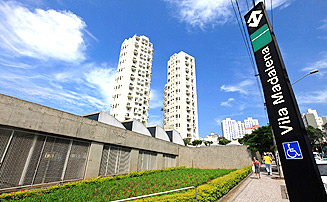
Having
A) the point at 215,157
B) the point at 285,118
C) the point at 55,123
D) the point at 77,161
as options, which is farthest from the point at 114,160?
the point at 215,157

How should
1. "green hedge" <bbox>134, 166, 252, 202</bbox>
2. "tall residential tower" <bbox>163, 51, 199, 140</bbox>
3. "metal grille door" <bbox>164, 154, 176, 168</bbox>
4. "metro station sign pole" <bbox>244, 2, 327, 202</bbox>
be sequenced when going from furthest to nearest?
"tall residential tower" <bbox>163, 51, 199, 140</bbox>, "metal grille door" <bbox>164, 154, 176, 168</bbox>, "green hedge" <bbox>134, 166, 252, 202</bbox>, "metro station sign pole" <bbox>244, 2, 327, 202</bbox>

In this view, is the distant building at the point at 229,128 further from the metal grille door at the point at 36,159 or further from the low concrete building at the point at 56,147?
the metal grille door at the point at 36,159

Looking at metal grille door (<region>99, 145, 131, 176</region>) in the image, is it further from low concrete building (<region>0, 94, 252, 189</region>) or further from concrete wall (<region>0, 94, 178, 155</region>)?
concrete wall (<region>0, 94, 178, 155</region>)

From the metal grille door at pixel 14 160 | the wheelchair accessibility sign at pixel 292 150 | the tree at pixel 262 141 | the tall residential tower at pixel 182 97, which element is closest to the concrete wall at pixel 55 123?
the metal grille door at pixel 14 160

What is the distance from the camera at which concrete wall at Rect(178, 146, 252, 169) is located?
20.7m

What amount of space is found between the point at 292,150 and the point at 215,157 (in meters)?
20.0

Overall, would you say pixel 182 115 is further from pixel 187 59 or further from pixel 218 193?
pixel 218 193

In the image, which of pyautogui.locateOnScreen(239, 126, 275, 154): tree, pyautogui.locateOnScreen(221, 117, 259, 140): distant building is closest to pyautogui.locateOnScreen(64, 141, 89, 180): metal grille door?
pyautogui.locateOnScreen(239, 126, 275, 154): tree

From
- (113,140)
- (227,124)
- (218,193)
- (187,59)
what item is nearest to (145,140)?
(113,140)

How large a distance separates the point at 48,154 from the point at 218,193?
32.4 ft

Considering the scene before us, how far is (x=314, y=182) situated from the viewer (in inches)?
137

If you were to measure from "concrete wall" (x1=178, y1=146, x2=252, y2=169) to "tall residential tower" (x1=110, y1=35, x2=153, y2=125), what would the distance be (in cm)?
3334

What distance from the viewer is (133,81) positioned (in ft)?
191

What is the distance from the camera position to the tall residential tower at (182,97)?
58.5 m
